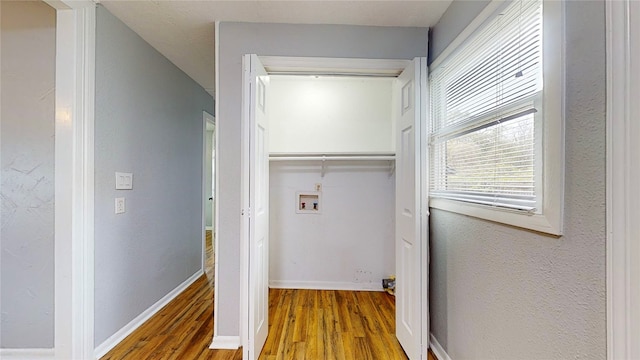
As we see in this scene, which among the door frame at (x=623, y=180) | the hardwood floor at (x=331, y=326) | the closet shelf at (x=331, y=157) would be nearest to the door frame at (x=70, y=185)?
the hardwood floor at (x=331, y=326)

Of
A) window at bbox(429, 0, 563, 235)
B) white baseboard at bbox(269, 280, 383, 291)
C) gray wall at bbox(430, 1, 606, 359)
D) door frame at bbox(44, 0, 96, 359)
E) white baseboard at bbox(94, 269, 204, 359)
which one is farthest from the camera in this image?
white baseboard at bbox(269, 280, 383, 291)

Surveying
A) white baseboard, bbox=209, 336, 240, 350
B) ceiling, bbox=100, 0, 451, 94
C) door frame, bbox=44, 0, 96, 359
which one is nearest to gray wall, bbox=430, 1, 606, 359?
ceiling, bbox=100, 0, 451, 94

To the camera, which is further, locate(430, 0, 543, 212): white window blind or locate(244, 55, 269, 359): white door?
locate(244, 55, 269, 359): white door

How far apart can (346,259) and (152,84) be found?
2582 millimetres

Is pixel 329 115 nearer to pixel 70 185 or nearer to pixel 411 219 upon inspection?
pixel 411 219

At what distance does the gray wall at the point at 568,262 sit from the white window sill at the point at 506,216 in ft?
0.12

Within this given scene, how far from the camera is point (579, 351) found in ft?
3.07

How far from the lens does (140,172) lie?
7.95 feet

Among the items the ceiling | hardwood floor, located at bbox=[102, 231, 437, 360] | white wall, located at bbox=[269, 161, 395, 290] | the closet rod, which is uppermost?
the ceiling

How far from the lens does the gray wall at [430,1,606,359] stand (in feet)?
2.85

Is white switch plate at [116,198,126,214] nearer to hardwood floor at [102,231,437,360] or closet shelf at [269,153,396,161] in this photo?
hardwood floor at [102,231,437,360]

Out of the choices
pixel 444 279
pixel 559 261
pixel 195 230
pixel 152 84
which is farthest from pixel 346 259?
pixel 152 84

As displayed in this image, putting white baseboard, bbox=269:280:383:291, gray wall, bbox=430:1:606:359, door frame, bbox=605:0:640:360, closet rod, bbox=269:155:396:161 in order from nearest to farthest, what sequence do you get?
door frame, bbox=605:0:640:360, gray wall, bbox=430:1:606:359, closet rod, bbox=269:155:396:161, white baseboard, bbox=269:280:383:291

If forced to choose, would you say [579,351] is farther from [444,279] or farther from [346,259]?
[346,259]
